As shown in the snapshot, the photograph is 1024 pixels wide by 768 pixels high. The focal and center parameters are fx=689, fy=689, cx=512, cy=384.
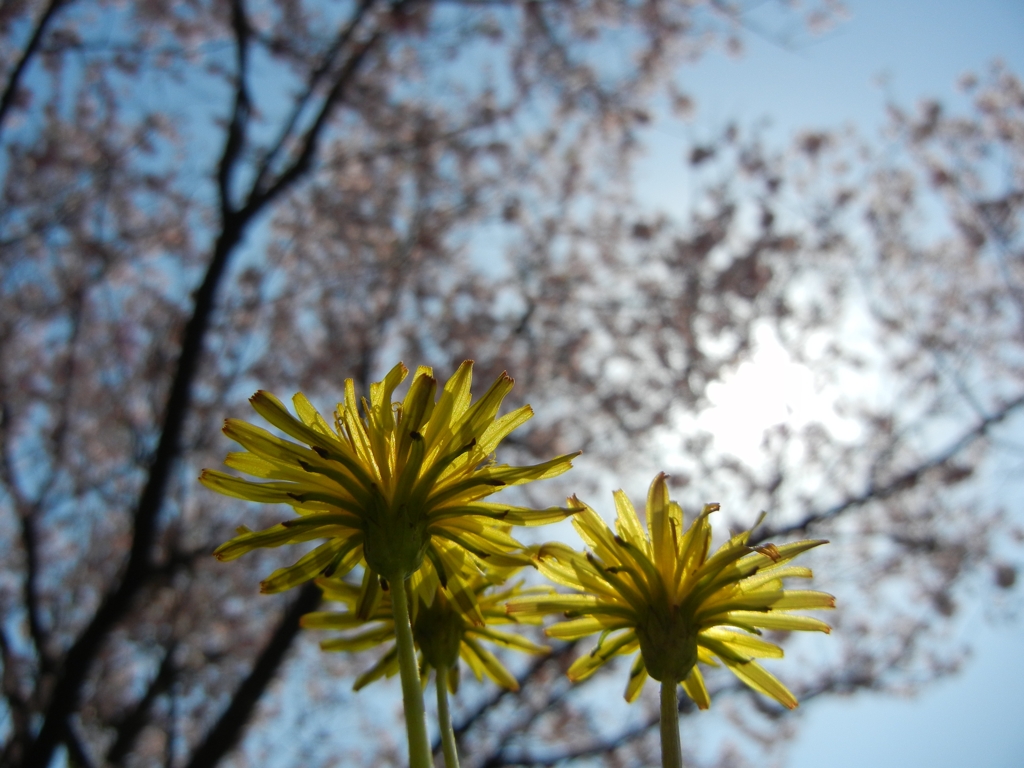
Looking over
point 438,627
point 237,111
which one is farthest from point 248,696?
point 438,627

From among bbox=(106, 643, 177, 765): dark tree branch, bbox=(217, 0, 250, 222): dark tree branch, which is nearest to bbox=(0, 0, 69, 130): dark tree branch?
bbox=(217, 0, 250, 222): dark tree branch

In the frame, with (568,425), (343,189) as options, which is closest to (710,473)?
(568,425)

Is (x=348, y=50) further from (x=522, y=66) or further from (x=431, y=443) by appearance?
(x=431, y=443)

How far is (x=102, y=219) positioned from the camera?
26.8ft

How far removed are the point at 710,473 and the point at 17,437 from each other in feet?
29.6

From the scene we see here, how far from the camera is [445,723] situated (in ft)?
2.33

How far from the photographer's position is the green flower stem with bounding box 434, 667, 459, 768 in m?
0.68

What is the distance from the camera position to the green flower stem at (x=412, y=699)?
1.90ft

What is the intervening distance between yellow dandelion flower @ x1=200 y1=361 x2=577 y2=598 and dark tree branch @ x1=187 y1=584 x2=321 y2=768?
14.3 ft

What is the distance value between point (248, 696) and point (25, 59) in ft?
14.9

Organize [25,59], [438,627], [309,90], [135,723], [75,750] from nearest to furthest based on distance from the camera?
[438,627] → [25,59] → [75,750] → [309,90] → [135,723]

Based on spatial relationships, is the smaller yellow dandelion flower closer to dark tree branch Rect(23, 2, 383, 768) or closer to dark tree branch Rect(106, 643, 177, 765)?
dark tree branch Rect(23, 2, 383, 768)

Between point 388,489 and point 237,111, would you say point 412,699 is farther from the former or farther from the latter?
point 237,111

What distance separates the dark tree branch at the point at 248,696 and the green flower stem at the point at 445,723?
434 cm
